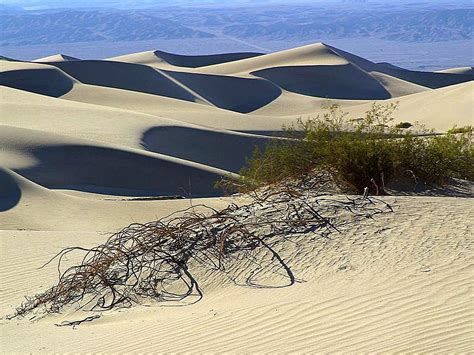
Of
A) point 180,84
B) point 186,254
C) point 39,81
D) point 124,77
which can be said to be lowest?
point 180,84

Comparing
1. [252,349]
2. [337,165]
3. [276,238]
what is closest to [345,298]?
[252,349]

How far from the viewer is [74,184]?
21891mm

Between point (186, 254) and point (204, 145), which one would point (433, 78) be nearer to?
point (204, 145)

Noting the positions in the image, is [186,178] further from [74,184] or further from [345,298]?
[345,298]

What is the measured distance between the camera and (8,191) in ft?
59.5

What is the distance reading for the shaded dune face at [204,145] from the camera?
2977 cm

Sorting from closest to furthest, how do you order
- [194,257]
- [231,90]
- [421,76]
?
[194,257] < [231,90] < [421,76]

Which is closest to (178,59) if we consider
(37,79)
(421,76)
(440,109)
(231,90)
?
(231,90)

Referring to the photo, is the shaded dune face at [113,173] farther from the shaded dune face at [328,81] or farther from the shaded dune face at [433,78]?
the shaded dune face at [433,78]

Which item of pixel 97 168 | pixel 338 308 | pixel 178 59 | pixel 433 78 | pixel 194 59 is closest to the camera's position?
pixel 338 308

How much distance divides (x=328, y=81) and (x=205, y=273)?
61.8 m

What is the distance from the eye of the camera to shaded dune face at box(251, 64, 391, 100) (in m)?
68.0

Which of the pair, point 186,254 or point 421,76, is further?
point 421,76

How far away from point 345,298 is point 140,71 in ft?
186
